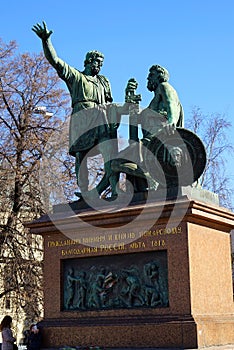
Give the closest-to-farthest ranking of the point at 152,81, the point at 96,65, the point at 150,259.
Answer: the point at 150,259 → the point at 152,81 → the point at 96,65

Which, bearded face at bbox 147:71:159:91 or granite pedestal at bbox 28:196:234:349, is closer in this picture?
granite pedestal at bbox 28:196:234:349

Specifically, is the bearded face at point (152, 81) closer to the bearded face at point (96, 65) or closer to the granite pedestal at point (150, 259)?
the bearded face at point (96, 65)

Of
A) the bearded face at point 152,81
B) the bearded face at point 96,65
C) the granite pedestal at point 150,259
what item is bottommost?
the granite pedestal at point 150,259

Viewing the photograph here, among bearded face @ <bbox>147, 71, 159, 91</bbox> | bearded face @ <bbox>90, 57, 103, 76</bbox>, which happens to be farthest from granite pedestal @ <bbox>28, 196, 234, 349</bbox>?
bearded face @ <bbox>90, 57, 103, 76</bbox>

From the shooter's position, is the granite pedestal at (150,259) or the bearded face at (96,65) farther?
the bearded face at (96,65)

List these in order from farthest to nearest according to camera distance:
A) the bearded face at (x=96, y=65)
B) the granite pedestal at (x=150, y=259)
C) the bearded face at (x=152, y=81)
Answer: the bearded face at (x=96, y=65), the bearded face at (x=152, y=81), the granite pedestal at (x=150, y=259)

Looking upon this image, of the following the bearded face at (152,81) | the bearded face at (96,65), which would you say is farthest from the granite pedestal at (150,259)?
the bearded face at (96,65)

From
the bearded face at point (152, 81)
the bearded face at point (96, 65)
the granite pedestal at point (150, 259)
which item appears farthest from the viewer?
the bearded face at point (96, 65)

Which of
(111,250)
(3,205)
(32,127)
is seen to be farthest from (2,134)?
(111,250)

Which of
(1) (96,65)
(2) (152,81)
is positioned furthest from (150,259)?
(1) (96,65)

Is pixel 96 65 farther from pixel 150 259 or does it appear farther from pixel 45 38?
pixel 150 259

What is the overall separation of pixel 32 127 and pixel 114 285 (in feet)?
36.2

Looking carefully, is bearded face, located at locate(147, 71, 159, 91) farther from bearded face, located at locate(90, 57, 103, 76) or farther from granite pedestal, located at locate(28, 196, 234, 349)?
granite pedestal, located at locate(28, 196, 234, 349)

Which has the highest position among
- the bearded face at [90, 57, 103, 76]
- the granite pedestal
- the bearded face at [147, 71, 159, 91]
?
the bearded face at [90, 57, 103, 76]
